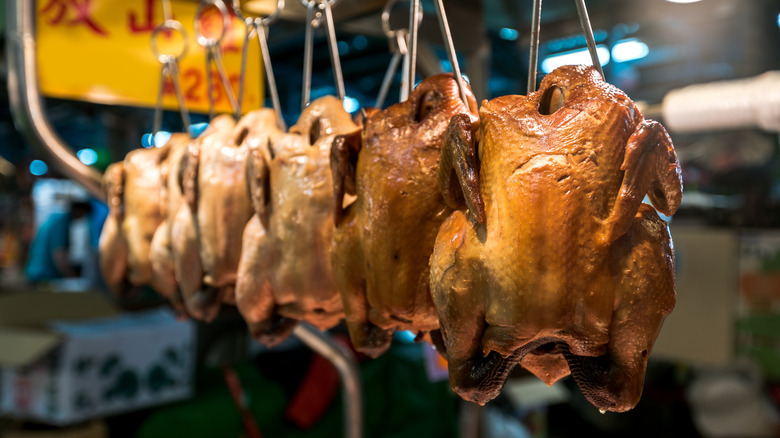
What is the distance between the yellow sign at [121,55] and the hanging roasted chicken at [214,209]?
0.93 m

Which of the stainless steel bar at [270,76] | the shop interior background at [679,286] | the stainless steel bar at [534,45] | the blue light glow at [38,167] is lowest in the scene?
the blue light glow at [38,167]

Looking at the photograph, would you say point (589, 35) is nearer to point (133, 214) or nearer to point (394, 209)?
point (394, 209)

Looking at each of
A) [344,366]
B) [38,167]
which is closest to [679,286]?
[344,366]

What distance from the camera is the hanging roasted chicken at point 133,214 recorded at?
4.73ft

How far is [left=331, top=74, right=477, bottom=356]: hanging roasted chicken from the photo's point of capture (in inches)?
31.1

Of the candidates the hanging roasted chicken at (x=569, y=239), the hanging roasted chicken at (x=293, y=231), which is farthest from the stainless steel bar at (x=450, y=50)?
the hanging roasted chicken at (x=293, y=231)

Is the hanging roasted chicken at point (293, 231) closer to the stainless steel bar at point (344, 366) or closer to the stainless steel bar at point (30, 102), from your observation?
the stainless steel bar at point (344, 366)

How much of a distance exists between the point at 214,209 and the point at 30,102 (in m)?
0.84

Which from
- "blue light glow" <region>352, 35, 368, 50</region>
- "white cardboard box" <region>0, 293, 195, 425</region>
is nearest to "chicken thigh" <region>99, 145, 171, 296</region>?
"white cardboard box" <region>0, 293, 195, 425</region>

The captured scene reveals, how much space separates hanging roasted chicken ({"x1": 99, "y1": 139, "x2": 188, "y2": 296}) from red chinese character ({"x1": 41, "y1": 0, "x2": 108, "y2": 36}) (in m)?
0.73

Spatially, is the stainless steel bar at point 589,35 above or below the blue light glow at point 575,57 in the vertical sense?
above

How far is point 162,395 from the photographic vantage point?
2.90 m

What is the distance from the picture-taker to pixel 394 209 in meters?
0.79

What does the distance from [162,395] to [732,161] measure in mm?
3858
